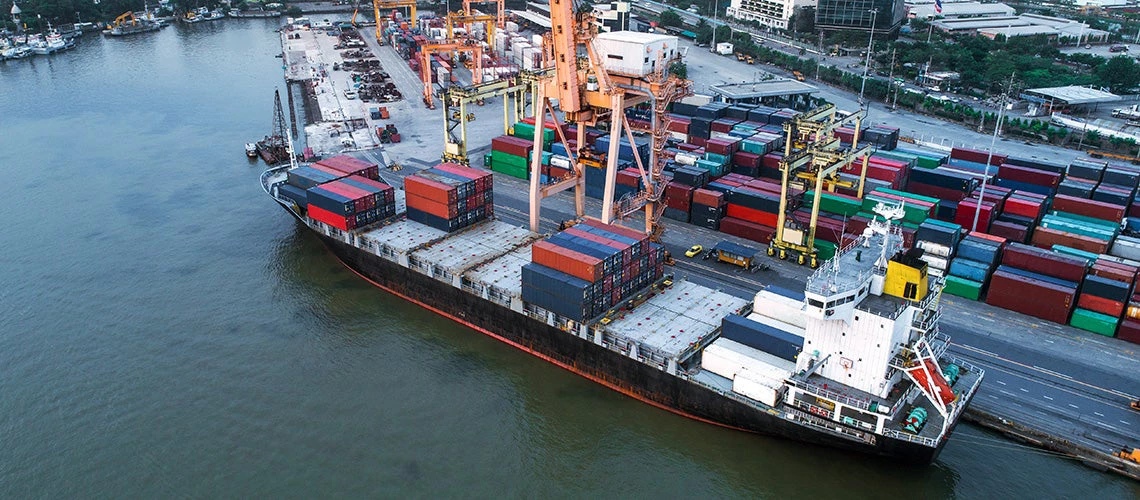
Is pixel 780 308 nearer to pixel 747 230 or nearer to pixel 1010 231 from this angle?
pixel 747 230

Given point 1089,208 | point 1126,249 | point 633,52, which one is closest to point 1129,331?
point 1126,249

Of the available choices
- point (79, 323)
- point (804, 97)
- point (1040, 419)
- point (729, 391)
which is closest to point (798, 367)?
point (729, 391)

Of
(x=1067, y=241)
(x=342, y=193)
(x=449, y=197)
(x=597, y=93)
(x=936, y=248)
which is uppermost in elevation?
(x=597, y=93)

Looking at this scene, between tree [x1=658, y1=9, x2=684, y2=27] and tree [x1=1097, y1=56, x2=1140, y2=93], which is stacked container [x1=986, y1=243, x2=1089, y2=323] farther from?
tree [x1=658, y1=9, x2=684, y2=27]

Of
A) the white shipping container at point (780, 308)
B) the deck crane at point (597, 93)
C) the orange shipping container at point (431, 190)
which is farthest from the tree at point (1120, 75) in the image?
the orange shipping container at point (431, 190)

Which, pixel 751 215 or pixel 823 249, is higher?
pixel 751 215

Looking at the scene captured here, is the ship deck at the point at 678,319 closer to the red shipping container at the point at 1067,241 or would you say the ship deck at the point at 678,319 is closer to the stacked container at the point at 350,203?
the stacked container at the point at 350,203
